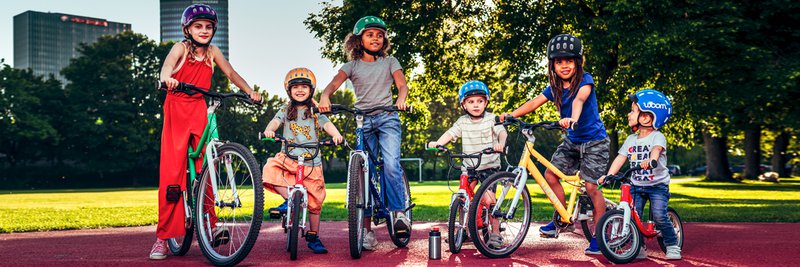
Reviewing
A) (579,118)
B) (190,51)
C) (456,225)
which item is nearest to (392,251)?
(456,225)

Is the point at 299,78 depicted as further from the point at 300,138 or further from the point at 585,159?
the point at 585,159

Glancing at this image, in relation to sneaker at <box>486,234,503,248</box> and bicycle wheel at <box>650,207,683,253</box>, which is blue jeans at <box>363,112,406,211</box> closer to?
sneaker at <box>486,234,503,248</box>

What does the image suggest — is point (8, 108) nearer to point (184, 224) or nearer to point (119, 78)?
point (119, 78)

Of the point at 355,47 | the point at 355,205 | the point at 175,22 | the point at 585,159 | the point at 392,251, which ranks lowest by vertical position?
the point at 392,251

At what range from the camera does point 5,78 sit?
165ft

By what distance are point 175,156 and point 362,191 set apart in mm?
1551

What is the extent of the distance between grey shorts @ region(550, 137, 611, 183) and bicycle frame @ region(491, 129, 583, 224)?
9cm

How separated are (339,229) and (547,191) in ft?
12.0

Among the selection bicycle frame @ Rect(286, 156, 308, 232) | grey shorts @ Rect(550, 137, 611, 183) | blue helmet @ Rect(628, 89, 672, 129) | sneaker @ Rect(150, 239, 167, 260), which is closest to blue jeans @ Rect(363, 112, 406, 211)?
bicycle frame @ Rect(286, 156, 308, 232)

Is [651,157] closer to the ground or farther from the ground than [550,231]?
farther from the ground

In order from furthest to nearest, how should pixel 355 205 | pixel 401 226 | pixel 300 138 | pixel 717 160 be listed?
pixel 717 160 → pixel 300 138 → pixel 401 226 → pixel 355 205

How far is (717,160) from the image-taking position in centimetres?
4275

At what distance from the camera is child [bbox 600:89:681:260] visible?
6.48 m

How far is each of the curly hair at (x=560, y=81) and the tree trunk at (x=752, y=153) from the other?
1452 inches
